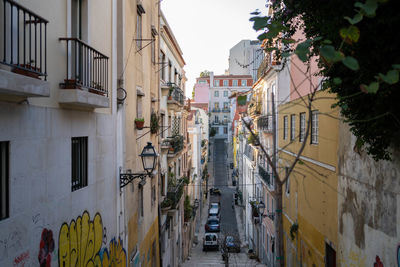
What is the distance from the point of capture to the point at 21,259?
5043mm

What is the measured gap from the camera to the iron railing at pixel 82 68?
258 inches

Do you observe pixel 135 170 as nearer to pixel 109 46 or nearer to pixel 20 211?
pixel 109 46

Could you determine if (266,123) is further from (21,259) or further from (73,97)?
(21,259)

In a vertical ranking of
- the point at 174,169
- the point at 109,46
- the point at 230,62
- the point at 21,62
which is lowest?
the point at 174,169

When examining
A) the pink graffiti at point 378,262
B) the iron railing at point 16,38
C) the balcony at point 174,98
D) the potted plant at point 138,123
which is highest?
the balcony at point 174,98

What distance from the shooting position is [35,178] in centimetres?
550

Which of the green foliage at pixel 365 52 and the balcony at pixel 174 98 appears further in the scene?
the balcony at pixel 174 98

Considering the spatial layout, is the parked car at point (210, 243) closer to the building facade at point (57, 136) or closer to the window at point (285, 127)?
the window at point (285, 127)

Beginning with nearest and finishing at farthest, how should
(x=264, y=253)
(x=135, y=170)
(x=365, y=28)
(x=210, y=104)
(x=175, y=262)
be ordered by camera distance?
(x=365, y=28) → (x=135, y=170) → (x=175, y=262) → (x=264, y=253) → (x=210, y=104)

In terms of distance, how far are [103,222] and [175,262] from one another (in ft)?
49.5

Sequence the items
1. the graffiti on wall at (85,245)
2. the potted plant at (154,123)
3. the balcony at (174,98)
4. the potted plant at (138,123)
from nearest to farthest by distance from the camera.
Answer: the graffiti on wall at (85,245), the potted plant at (138,123), the potted plant at (154,123), the balcony at (174,98)

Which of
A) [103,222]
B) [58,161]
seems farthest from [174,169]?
[58,161]

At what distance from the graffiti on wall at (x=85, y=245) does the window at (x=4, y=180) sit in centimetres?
175

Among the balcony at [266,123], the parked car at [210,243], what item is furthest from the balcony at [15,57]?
the parked car at [210,243]
